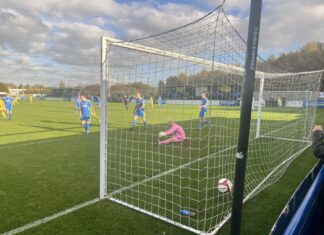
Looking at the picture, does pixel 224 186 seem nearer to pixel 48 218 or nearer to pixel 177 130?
pixel 48 218

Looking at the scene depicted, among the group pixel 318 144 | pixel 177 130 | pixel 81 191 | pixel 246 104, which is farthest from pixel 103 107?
pixel 177 130

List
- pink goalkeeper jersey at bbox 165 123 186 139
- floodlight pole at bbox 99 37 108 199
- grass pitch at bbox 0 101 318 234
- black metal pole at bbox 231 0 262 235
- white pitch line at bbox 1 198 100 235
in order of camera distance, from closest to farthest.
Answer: black metal pole at bbox 231 0 262 235
white pitch line at bbox 1 198 100 235
grass pitch at bbox 0 101 318 234
floodlight pole at bbox 99 37 108 199
pink goalkeeper jersey at bbox 165 123 186 139

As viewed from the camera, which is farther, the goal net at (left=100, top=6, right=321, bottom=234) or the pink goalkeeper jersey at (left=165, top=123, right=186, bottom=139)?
the pink goalkeeper jersey at (left=165, top=123, right=186, bottom=139)

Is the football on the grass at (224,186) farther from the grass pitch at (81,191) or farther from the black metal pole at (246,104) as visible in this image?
the black metal pole at (246,104)

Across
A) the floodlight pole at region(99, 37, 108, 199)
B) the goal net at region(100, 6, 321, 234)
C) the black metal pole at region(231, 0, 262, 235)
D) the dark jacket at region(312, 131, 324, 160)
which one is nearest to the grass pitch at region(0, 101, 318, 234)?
the goal net at region(100, 6, 321, 234)

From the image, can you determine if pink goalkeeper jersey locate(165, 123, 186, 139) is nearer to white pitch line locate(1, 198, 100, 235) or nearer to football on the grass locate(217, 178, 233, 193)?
football on the grass locate(217, 178, 233, 193)

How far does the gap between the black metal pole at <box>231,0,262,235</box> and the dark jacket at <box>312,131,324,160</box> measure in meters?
0.77

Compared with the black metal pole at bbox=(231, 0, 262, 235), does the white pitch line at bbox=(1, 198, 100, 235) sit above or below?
below

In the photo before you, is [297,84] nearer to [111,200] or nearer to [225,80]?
[225,80]

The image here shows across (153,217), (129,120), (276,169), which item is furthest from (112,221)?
(129,120)

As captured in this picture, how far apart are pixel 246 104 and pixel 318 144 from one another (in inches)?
39.1

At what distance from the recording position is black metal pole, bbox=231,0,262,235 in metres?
1.76

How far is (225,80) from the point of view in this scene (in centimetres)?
372

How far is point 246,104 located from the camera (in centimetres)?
186
